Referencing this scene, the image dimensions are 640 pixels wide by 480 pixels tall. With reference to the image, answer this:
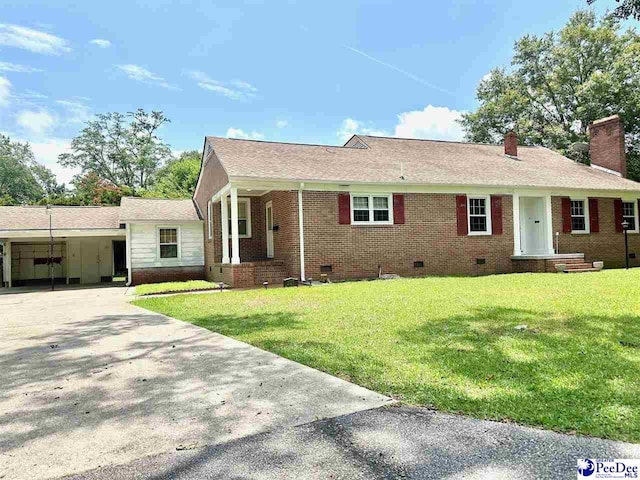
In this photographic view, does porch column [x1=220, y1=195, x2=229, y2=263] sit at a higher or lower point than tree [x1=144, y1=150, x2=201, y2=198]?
lower

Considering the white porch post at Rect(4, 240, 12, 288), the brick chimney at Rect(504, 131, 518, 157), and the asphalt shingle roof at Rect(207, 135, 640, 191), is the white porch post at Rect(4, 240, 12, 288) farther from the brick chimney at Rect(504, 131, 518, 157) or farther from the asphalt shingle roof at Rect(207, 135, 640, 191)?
the brick chimney at Rect(504, 131, 518, 157)

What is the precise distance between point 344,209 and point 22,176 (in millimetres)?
54987

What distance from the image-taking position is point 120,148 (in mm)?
45562

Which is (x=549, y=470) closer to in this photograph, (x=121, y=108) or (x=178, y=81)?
(x=178, y=81)

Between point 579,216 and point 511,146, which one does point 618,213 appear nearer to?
point 579,216

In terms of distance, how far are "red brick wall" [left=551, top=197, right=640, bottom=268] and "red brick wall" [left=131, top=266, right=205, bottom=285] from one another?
1453cm

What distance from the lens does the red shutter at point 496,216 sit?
50.9ft

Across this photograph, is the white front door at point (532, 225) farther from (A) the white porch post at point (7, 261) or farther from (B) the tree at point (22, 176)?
(B) the tree at point (22, 176)

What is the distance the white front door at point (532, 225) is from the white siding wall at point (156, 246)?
1329cm

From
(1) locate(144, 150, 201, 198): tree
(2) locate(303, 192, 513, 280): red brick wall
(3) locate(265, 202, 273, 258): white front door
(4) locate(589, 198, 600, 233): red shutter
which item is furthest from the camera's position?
(1) locate(144, 150, 201, 198): tree

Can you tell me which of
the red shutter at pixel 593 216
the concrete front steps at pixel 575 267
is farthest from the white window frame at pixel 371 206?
the red shutter at pixel 593 216

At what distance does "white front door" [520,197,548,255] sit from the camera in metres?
16.4

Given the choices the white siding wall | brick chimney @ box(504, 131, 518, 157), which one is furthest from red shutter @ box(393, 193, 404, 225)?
the white siding wall

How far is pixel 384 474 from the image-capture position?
2139 millimetres
